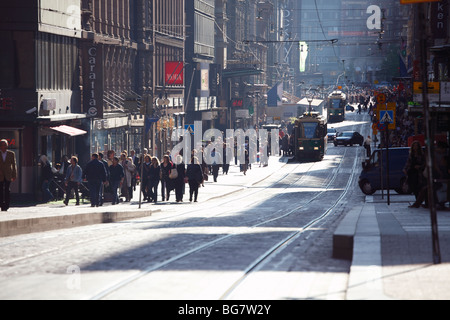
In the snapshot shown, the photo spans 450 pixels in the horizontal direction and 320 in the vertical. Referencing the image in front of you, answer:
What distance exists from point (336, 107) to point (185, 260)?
339ft

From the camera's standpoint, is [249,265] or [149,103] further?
[149,103]

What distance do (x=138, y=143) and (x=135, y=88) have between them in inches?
140

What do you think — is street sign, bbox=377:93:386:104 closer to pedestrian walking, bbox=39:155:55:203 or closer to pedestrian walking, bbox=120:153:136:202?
pedestrian walking, bbox=120:153:136:202

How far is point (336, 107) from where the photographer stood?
115750 mm

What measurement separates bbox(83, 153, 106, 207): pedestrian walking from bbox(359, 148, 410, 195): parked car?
1042 cm

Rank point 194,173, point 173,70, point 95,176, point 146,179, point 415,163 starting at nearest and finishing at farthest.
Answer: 1. point 415,163
2. point 95,176
3. point 194,173
4. point 146,179
5. point 173,70

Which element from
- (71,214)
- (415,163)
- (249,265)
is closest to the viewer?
(249,265)

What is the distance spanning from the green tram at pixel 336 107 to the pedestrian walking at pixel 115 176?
85.3 meters

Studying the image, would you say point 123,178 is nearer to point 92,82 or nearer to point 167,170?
point 167,170

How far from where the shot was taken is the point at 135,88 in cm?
5988

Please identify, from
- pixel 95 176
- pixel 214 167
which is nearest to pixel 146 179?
pixel 95 176

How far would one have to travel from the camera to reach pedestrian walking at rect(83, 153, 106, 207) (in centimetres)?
2933

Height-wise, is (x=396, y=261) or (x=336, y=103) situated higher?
(x=336, y=103)

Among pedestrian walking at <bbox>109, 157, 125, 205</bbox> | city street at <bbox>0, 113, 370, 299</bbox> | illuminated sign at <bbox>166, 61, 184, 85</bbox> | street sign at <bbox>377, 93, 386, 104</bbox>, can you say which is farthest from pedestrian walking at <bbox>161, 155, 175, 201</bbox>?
illuminated sign at <bbox>166, 61, 184, 85</bbox>
